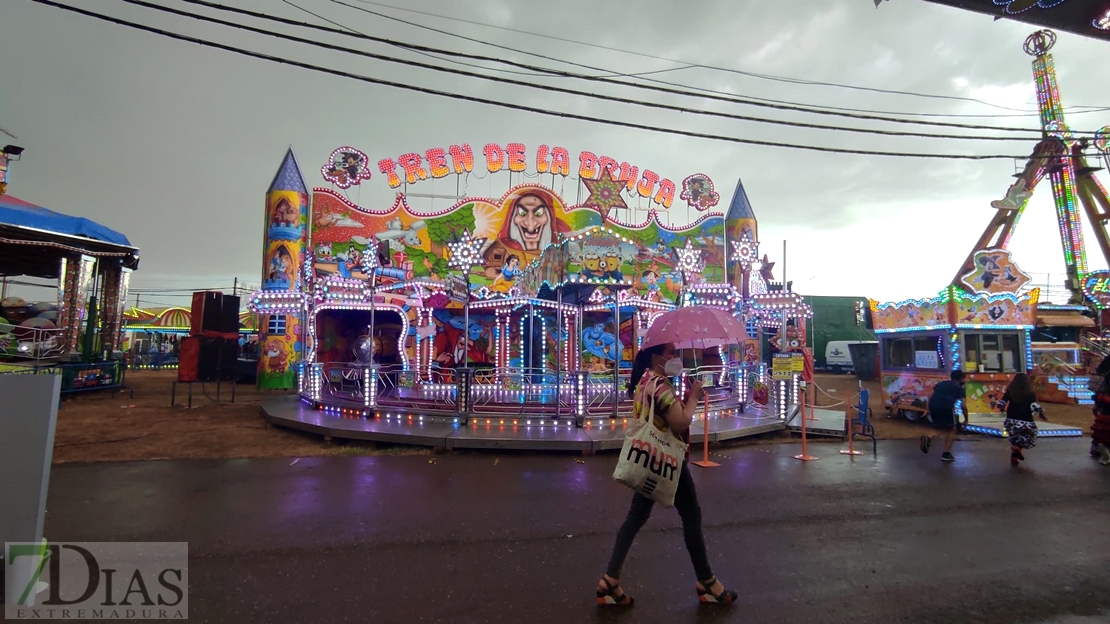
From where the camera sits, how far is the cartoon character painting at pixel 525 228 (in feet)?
76.4

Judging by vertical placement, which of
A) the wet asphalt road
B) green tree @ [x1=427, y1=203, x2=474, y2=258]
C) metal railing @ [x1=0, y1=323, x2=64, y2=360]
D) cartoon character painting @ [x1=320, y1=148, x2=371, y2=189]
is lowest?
the wet asphalt road

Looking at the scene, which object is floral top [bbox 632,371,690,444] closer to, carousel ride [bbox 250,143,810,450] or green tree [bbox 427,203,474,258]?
carousel ride [bbox 250,143,810,450]

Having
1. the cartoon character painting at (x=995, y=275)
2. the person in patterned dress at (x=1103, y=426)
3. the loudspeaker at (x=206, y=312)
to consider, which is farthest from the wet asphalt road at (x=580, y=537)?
the loudspeaker at (x=206, y=312)

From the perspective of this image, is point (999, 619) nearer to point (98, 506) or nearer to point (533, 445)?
point (533, 445)

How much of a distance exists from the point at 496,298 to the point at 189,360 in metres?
8.93

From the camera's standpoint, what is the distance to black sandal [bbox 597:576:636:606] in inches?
152

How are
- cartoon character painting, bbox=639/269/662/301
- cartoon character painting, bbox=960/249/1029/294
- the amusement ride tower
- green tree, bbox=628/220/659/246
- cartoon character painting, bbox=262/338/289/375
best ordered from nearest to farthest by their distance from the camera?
cartoon character painting, bbox=960/249/1029/294, cartoon character painting, bbox=262/338/289/375, cartoon character painting, bbox=639/269/662/301, green tree, bbox=628/220/659/246, the amusement ride tower

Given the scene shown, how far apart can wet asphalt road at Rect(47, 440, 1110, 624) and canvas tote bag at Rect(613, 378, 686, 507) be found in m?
0.88

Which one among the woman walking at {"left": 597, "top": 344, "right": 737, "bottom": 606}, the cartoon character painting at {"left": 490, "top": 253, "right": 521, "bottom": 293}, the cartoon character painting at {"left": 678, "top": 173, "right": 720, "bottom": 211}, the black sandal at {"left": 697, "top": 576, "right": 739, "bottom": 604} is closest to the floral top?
the woman walking at {"left": 597, "top": 344, "right": 737, "bottom": 606}

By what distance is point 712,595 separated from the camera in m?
3.92

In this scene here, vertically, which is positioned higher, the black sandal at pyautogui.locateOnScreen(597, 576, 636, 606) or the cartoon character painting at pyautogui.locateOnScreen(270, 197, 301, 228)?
the cartoon character painting at pyautogui.locateOnScreen(270, 197, 301, 228)

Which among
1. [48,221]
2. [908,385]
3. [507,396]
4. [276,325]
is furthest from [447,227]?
[908,385]

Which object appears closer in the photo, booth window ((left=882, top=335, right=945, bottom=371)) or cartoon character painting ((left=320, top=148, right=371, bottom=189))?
booth window ((left=882, top=335, right=945, bottom=371))

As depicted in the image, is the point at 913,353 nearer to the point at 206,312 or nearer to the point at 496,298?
the point at 496,298
